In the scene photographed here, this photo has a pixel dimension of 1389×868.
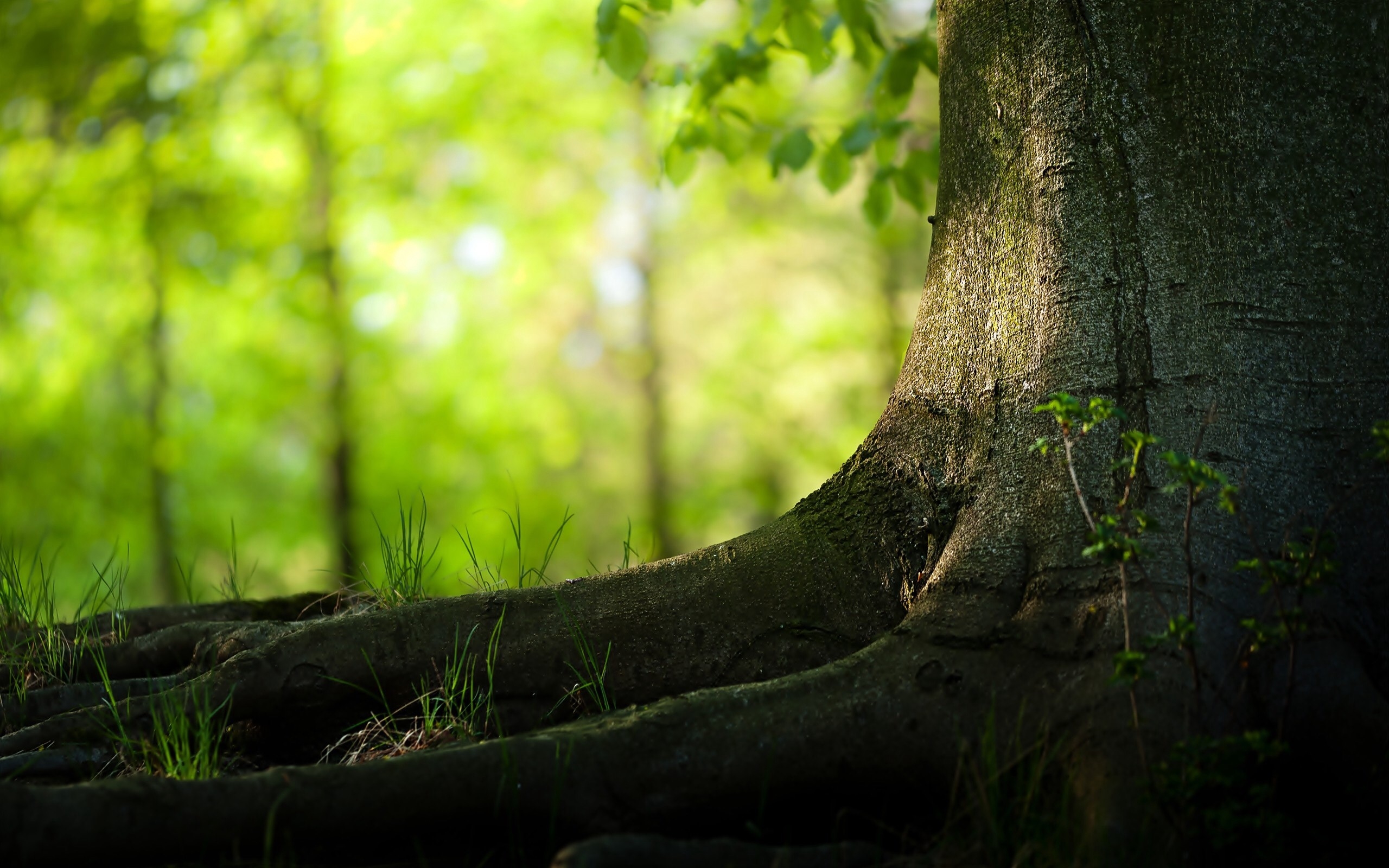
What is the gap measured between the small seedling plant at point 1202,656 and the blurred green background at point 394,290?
7.10 metres

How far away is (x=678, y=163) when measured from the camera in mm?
3721

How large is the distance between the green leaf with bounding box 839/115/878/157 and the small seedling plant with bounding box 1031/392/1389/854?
7.13 feet

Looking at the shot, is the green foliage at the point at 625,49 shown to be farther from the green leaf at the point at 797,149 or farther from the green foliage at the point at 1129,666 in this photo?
the green foliage at the point at 1129,666

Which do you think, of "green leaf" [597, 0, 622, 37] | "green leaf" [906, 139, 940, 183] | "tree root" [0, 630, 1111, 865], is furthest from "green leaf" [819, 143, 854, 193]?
"tree root" [0, 630, 1111, 865]

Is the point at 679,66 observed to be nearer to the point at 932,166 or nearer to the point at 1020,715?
the point at 932,166

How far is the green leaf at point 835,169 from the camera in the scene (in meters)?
3.79

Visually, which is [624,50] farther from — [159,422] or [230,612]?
[159,422]

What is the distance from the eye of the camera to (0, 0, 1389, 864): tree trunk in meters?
1.53

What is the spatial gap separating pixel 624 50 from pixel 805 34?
0.74 metres

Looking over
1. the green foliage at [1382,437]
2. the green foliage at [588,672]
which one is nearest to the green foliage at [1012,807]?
the green foliage at [1382,437]

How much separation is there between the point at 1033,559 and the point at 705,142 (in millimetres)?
2558

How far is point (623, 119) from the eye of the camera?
11680mm

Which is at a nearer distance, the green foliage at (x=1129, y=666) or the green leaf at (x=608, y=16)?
the green foliage at (x=1129, y=666)

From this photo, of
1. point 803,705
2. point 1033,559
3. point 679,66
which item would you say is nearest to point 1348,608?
point 1033,559
